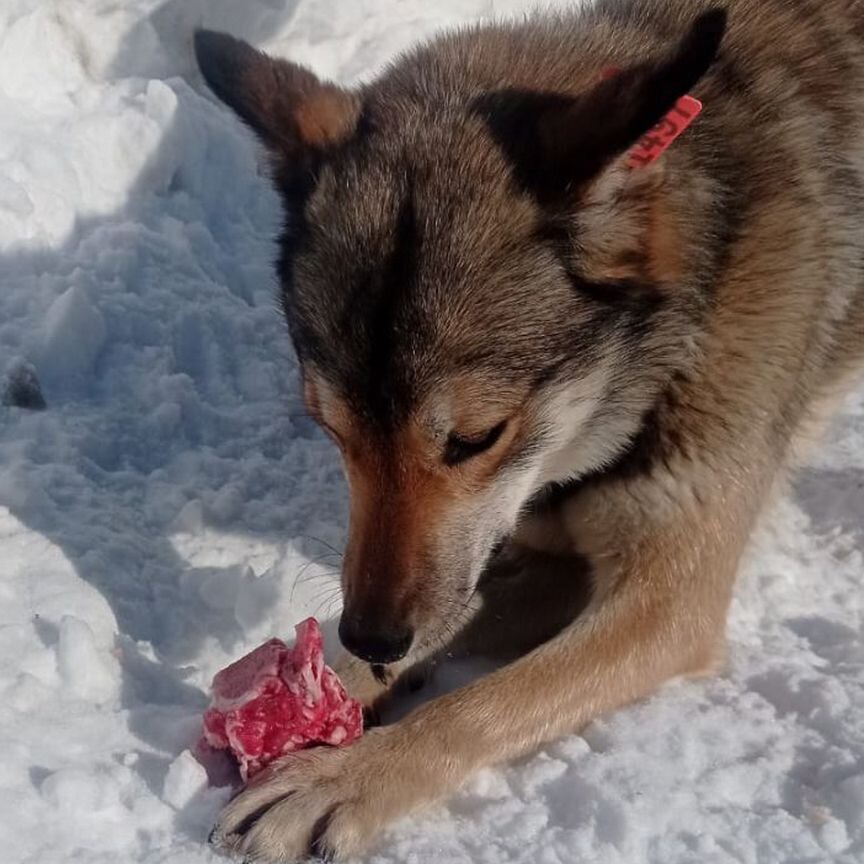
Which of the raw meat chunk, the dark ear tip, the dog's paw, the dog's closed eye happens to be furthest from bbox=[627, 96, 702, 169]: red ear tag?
the dog's paw

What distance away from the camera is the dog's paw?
2.66m

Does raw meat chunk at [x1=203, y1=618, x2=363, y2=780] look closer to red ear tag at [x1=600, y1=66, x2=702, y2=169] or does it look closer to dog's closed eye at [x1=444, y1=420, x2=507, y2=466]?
dog's closed eye at [x1=444, y1=420, x2=507, y2=466]

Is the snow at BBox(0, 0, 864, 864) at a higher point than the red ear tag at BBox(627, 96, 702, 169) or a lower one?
lower

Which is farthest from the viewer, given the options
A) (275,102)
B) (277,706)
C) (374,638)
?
(275,102)

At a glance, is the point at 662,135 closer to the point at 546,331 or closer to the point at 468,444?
the point at 546,331

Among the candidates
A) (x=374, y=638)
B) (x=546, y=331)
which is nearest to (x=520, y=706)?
(x=374, y=638)

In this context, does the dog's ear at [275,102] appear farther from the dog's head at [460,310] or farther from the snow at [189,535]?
the snow at [189,535]

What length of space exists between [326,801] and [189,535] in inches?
45.1

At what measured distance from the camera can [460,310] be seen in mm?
2729

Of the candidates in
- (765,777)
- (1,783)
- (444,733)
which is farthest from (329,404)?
(765,777)

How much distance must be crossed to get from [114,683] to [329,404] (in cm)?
84

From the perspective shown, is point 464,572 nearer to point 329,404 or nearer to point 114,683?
point 329,404

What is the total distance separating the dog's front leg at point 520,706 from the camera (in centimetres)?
271

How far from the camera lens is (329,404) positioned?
2.84 metres
